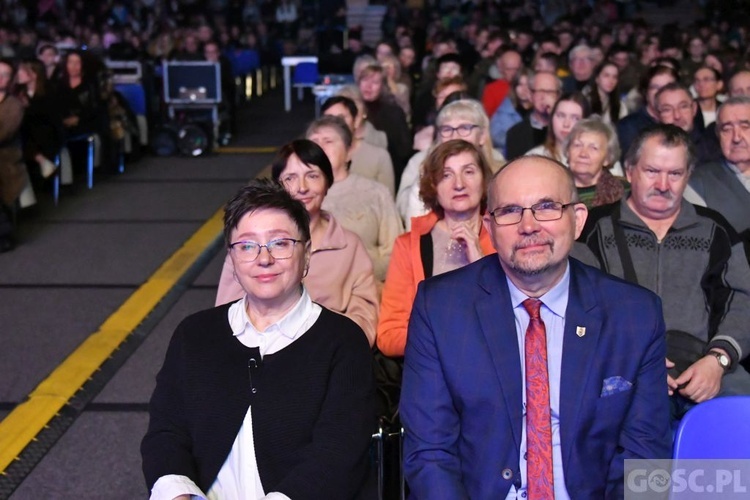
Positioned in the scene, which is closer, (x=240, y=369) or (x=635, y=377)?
(x=635, y=377)

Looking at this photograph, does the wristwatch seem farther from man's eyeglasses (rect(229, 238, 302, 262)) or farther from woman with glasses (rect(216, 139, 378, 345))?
man's eyeglasses (rect(229, 238, 302, 262))

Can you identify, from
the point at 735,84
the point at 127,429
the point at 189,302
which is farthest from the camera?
the point at 735,84

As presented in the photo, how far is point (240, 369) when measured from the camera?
8.48ft

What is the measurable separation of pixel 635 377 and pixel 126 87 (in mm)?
9152

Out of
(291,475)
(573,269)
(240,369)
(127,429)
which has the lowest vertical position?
(127,429)

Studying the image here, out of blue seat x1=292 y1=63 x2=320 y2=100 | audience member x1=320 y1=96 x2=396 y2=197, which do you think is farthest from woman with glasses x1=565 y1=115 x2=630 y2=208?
blue seat x1=292 y1=63 x2=320 y2=100

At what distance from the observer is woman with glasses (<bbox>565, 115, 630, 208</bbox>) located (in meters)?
4.55

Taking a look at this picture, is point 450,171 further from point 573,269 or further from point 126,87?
point 126,87

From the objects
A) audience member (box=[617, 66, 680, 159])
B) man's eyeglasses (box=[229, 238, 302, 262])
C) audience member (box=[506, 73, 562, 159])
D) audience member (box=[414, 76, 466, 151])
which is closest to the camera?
man's eyeglasses (box=[229, 238, 302, 262])

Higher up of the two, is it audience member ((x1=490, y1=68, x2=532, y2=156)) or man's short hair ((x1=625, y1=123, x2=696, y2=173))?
man's short hair ((x1=625, y1=123, x2=696, y2=173))

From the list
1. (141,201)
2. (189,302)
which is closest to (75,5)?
(141,201)

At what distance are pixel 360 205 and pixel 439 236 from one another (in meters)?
1.01

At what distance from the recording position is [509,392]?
2385 mm
